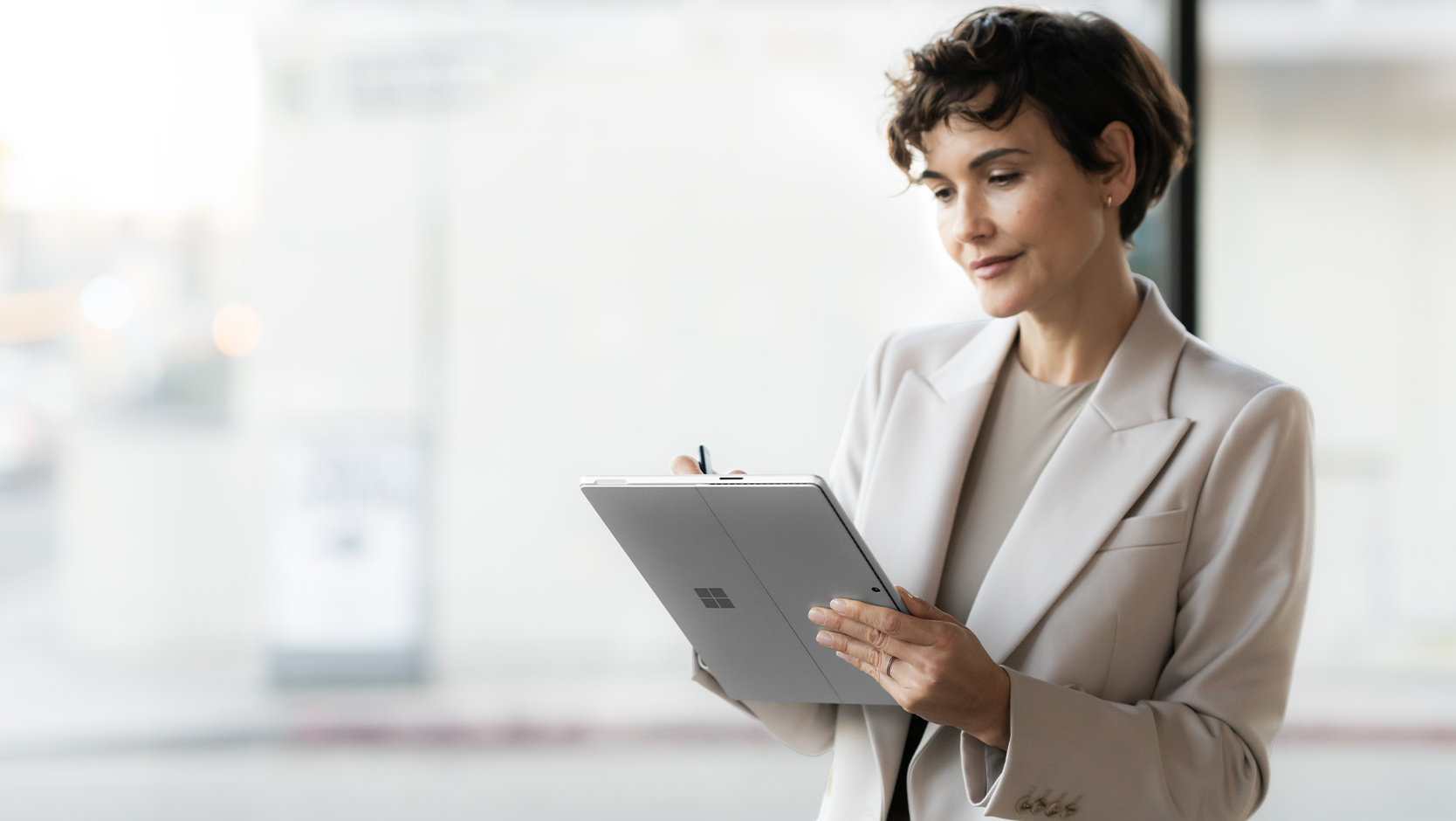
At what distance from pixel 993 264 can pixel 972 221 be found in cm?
6

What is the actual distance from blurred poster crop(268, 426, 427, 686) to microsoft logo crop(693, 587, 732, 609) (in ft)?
6.36

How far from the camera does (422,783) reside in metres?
2.96

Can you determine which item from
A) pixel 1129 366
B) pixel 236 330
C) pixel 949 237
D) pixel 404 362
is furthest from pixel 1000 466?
pixel 236 330

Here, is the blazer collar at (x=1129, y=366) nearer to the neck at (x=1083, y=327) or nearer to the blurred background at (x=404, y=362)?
the neck at (x=1083, y=327)

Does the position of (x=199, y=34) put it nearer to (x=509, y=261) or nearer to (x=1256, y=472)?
(x=509, y=261)

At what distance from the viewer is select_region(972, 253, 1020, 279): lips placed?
1191mm

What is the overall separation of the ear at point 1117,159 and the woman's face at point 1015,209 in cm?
2

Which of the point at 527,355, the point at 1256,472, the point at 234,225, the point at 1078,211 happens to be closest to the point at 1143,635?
the point at 1256,472

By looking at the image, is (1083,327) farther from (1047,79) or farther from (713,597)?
(713,597)

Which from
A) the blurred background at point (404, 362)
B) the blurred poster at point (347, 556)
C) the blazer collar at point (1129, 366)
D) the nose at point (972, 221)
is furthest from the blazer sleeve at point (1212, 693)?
the blurred poster at point (347, 556)

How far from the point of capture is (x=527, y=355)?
293 cm

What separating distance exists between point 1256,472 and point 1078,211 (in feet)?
1.10

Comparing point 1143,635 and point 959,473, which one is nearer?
point 1143,635

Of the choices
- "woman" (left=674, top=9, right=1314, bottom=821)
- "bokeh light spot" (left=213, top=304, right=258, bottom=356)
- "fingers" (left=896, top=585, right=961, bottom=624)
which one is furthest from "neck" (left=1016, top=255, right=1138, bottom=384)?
"bokeh light spot" (left=213, top=304, right=258, bottom=356)
